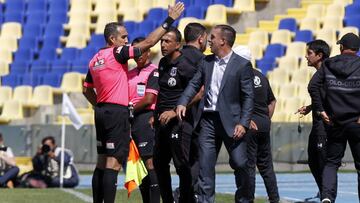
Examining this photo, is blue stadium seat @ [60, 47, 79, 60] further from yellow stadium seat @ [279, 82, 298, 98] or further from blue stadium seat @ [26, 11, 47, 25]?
yellow stadium seat @ [279, 82, 298, 98]

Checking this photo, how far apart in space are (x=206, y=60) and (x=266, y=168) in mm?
3317

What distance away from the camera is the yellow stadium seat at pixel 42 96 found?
1178 inches

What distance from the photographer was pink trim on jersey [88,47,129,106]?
41.8ft

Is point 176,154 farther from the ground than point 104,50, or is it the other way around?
point 104,50

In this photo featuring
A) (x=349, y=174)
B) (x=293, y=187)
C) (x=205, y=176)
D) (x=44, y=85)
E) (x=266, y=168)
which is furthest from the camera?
(x=44, y=85)

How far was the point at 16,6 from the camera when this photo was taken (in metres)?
35.0

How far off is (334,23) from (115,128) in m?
17.3

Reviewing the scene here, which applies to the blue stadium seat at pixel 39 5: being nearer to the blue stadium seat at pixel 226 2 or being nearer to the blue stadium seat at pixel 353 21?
the blue stadium seat at pixel 226 2

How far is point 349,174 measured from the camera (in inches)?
969

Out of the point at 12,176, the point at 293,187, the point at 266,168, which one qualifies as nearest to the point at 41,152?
the point at 12,176

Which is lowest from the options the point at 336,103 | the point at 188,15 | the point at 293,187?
the point at 293,187

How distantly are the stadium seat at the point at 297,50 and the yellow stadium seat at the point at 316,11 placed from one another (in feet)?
5.21

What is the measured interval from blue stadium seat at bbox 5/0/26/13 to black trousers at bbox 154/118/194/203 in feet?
73.6

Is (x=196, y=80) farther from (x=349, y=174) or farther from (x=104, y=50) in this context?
(x=349, y=174)
